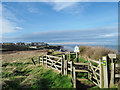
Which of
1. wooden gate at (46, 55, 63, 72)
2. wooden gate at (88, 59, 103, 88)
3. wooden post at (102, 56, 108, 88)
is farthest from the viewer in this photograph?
wooden gate at (46, 55, 63, 72)

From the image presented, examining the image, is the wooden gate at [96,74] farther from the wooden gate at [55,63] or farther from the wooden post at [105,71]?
the wooden gate at [55,63]

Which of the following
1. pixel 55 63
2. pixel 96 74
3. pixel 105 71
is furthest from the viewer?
pixel 55 63

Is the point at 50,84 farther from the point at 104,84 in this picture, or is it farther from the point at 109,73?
the point at 109,73

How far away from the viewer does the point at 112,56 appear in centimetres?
522

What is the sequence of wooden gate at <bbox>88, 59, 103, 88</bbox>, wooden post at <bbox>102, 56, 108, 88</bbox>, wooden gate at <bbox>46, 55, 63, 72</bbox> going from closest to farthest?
wooden post at <bbox>102, 56, 108, 88</bbox> < wooden gate at <bbox>88, 59, 103, 88</bbox> < wooden gate at <bbox>46, 55, 63, 72</bbox>

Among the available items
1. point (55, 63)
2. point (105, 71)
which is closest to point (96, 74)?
point (105, 71)

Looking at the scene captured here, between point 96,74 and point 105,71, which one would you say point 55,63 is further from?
point 105,71

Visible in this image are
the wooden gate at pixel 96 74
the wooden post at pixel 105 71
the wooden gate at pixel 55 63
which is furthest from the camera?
the wooden gate at pixel 55 63

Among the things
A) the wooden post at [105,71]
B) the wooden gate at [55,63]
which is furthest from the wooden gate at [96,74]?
the wooden gate at [55,63]

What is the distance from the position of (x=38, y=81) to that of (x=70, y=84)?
2.58m

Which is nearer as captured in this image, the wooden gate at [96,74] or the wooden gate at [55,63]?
the wooden gate at [96,74]

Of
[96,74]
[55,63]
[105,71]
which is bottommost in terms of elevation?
[96,74]

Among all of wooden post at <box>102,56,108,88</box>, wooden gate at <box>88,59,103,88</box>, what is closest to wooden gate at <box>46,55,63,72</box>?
wooden gate at <box>88,59,103,88</box>

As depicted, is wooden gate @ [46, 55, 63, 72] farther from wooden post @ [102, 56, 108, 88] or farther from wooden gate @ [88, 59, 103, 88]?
wooden post @ [102, 56, 108, 88]
